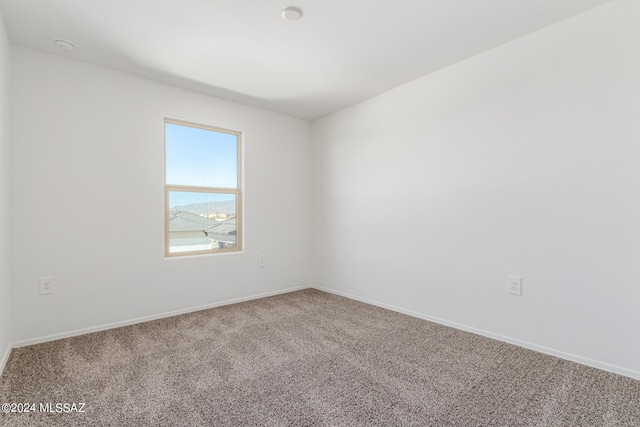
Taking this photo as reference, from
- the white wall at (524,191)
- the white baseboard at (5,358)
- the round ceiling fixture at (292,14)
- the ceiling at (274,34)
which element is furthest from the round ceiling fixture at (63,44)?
the white wall at (524,191)

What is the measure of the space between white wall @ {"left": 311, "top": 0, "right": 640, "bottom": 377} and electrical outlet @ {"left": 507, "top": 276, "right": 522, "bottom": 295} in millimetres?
44

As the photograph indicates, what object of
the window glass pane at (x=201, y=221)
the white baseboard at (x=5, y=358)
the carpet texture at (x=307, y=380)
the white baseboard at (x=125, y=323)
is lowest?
the carpet texture at (x=307, y=380)

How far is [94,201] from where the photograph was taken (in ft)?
9.02

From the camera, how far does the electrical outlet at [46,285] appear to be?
252cm

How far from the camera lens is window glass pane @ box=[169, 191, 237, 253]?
10.9 feet

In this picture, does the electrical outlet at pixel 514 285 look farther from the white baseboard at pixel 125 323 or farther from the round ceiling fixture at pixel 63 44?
the round ceiling fixture at pixel 63 44

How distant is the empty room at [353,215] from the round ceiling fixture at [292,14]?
0.05ft

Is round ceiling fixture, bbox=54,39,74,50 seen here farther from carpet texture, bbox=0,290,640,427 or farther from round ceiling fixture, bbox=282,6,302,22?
carpet texture, bbox=0,290,640,427

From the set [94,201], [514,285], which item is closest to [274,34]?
[94,201]

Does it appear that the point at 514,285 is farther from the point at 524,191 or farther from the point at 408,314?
the point at 408,314

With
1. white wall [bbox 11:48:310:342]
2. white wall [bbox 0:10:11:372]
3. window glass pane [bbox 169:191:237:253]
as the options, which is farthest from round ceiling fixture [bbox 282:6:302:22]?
window glass pane [bbox 169:191:237:253]

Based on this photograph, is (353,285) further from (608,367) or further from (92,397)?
(92,397)

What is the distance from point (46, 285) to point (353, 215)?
3.00 m

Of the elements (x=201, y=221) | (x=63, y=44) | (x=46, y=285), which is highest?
(x=63, y=44)
